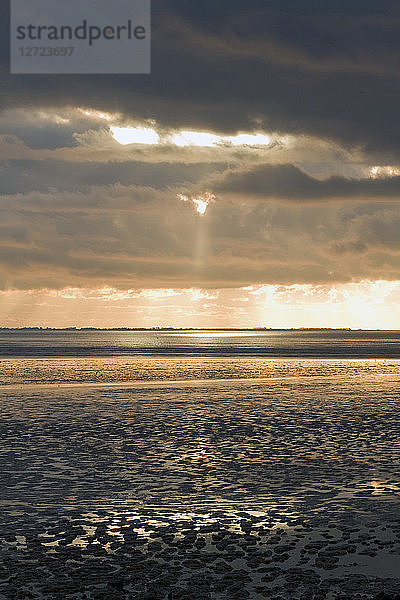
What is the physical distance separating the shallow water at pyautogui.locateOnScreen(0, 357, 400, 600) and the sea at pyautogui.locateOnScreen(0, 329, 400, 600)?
5 centimetres

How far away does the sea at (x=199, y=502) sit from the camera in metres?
11.1

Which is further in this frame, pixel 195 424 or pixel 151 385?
pixel 151 385

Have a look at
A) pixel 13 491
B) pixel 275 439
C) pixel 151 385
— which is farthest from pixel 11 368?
pixel 13 491

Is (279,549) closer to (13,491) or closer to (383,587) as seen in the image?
(383,587)

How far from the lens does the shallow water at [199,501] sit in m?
11.2

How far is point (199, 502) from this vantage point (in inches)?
646

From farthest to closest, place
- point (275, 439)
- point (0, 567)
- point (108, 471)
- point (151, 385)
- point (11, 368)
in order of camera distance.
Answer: point (11, 368) < point (151, 385) < point (275, 439) < point (108, 471) < point (0, 567)

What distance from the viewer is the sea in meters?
11.1

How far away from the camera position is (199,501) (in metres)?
16.5

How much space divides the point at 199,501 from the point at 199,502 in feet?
0.31

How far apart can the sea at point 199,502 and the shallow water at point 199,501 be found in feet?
0.15

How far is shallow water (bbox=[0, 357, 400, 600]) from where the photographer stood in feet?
36.8

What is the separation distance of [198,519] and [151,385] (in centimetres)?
3554

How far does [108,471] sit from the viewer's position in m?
20.0
